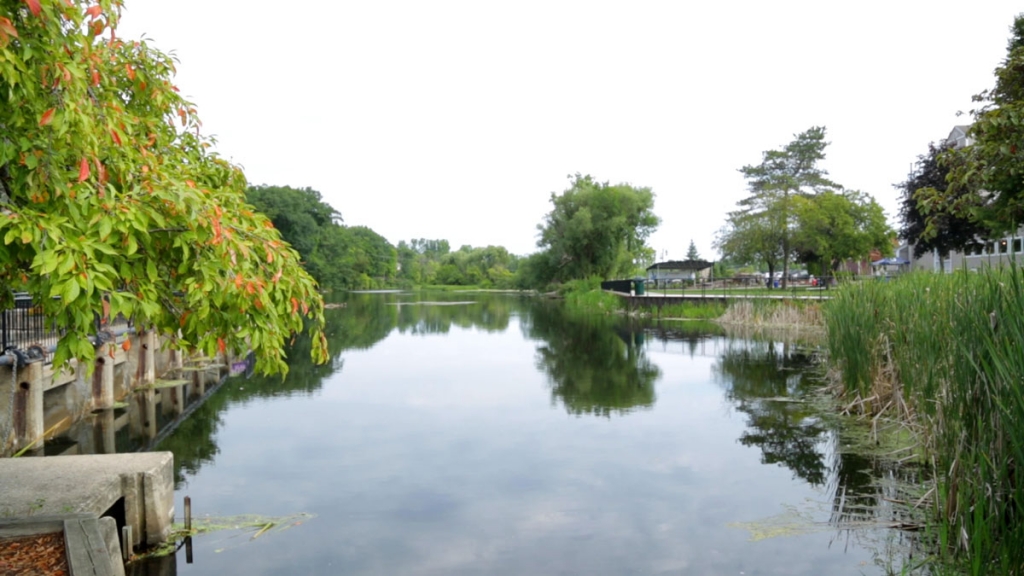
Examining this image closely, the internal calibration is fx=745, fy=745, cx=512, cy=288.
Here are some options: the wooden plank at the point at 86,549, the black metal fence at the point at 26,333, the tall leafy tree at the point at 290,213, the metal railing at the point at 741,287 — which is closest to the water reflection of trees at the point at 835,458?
the wooden plank at the point at 86,549

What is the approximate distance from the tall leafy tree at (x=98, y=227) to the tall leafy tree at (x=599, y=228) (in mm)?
54102

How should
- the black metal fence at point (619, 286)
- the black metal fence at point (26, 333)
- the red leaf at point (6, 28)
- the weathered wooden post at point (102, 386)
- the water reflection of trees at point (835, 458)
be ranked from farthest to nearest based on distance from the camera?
the black metal fence at point (619, 286), the weathered wooden post at point (102, 386), the black metal fence at point (26, 333), the water reflection of trees at point (835, 458), the red leaf at point (6, 28)

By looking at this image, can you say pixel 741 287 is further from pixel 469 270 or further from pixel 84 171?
pixel 469 270

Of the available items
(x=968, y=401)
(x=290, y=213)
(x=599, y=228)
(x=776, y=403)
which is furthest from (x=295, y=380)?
(x=290, y=213)

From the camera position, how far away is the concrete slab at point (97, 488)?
18.0 feet

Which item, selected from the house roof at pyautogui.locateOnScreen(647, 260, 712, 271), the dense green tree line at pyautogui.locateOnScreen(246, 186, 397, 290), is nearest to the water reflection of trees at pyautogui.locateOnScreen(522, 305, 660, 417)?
the dense green tree line at pyautogui.locateOnScreen(246, 186, 397, 290)

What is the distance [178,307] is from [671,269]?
65.8 meters

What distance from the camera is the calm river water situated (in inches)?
256

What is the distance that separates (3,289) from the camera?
4551 mm

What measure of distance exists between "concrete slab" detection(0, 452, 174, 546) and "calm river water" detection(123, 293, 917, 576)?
409mm

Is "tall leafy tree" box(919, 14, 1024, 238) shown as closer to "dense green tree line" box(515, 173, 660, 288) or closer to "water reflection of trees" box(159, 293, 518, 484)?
"water reflection of trees" box(159, 293, 518, 484)

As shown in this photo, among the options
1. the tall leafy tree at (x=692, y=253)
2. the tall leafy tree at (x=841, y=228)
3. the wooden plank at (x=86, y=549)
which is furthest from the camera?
the tall leafy tree at (x=692, y=253)

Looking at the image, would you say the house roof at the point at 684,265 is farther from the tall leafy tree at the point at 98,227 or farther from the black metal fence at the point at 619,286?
the tall leafy tree at the point at 98,227

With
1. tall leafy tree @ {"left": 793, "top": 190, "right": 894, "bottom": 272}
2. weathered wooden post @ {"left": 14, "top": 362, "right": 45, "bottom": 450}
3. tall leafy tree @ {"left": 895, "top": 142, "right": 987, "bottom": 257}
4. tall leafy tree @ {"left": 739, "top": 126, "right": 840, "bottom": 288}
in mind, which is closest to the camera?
weathered wooden post @ {"left": 14, "top": 362, "right": 45, "bottom": 450}
